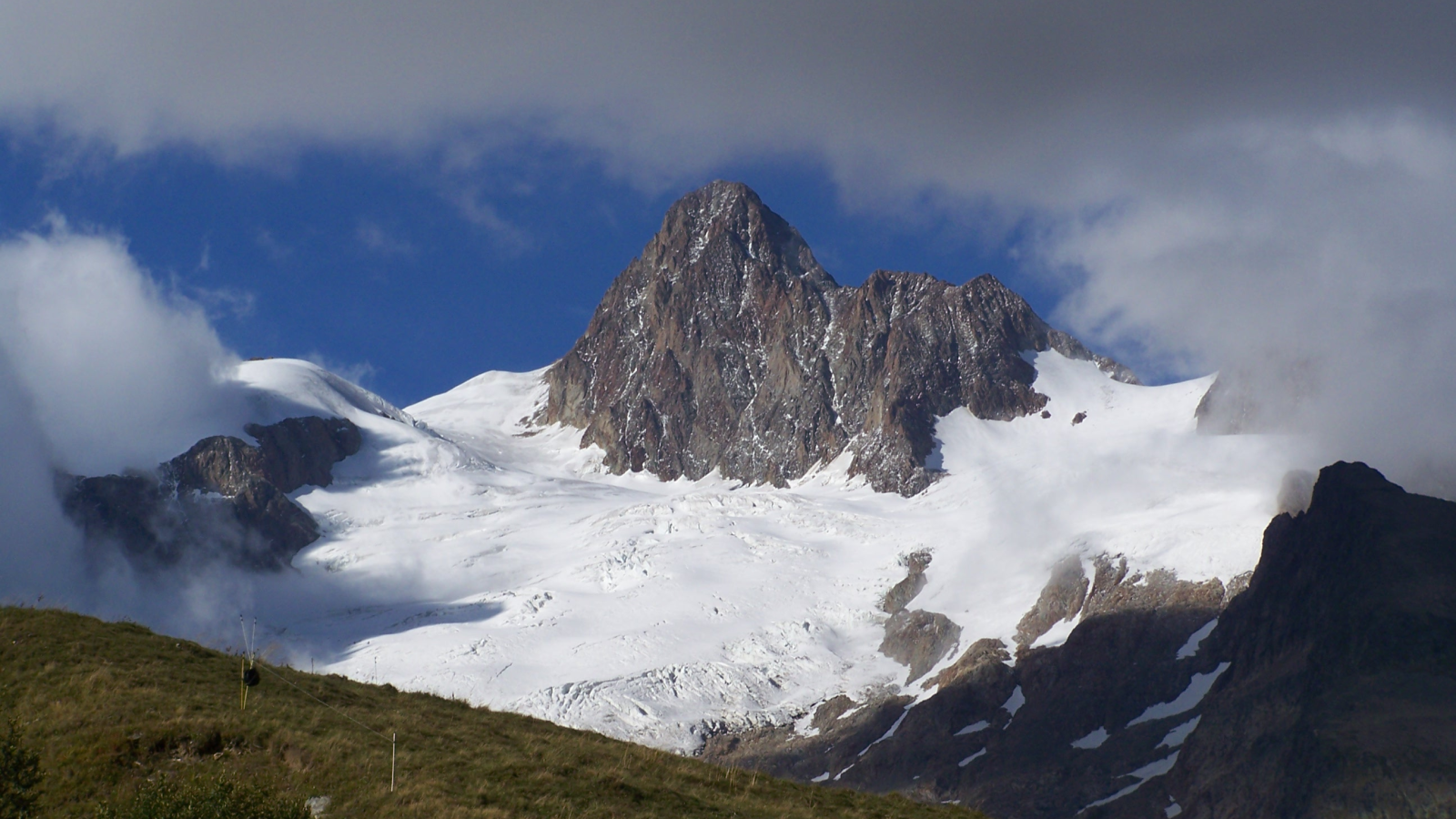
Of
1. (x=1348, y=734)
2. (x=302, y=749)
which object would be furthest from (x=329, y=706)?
(x=1348, y=734)

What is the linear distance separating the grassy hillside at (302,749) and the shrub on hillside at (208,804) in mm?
2479

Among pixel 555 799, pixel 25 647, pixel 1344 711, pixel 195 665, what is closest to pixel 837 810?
pixel 555 799

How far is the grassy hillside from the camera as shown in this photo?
103 ft

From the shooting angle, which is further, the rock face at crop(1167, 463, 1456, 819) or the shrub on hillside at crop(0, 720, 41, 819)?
the rock face at crop(1167, 463, 1456, 819)

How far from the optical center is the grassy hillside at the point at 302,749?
3139cm

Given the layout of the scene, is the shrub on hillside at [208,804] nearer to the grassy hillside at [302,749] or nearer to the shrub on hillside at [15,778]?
the shrub on hillside at [15,778]

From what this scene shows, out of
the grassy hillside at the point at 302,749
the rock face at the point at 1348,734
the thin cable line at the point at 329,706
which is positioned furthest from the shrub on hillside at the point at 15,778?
the rock face at the point at 1348,734

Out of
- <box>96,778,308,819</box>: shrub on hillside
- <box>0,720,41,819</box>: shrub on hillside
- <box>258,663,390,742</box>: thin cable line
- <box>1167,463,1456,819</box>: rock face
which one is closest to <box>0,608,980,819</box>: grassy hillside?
<box>258,663,390,742</box>: thin cable line

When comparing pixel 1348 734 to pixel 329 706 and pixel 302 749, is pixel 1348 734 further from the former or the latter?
pixel 302 749

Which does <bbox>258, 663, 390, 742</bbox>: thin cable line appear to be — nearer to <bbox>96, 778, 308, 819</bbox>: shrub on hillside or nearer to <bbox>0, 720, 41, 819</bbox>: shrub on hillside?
<bbox>96, 778, 308, 819</bbox>: shrub on hillside

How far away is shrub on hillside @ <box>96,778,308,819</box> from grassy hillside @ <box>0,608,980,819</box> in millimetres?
2479

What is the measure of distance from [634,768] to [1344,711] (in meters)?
170

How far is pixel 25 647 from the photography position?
119 ft

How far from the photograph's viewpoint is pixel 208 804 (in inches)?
1006
